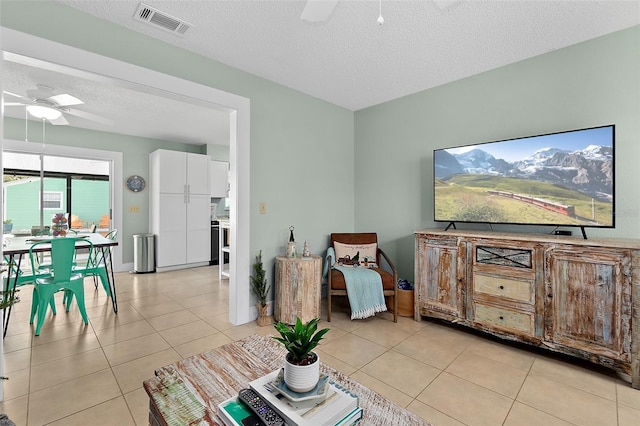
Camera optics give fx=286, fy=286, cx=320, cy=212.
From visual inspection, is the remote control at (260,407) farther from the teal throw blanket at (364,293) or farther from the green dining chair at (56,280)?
the green dining chair at (56,280)

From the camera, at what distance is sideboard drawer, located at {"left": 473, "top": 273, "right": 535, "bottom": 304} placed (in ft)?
7.81

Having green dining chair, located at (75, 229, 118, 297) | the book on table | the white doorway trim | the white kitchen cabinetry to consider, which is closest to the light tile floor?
green dining chair, located at (75, 229, 118, 297)

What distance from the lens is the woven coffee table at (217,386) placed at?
Result: 104cm

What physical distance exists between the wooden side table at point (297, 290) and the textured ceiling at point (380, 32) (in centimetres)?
205

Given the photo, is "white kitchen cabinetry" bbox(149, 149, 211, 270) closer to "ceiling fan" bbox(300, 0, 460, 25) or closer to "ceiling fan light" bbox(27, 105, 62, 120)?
"ceiling fan light" bbox(27, 105, 62, 120)

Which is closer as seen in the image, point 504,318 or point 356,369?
point 356,369

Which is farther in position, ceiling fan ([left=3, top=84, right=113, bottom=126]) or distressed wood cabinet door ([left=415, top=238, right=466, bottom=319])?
ceiling fan ([left=3, top=84, right=113, bottom=126])

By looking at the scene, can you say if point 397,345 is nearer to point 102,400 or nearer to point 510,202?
point 510,202

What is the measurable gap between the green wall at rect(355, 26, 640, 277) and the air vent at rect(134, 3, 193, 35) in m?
2.57

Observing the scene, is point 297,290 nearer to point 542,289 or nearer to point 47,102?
point 542,289

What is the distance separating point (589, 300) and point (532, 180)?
105cm

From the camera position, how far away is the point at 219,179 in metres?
6.37

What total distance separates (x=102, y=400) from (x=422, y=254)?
2838mm

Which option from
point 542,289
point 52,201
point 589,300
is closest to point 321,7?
point 542,289
